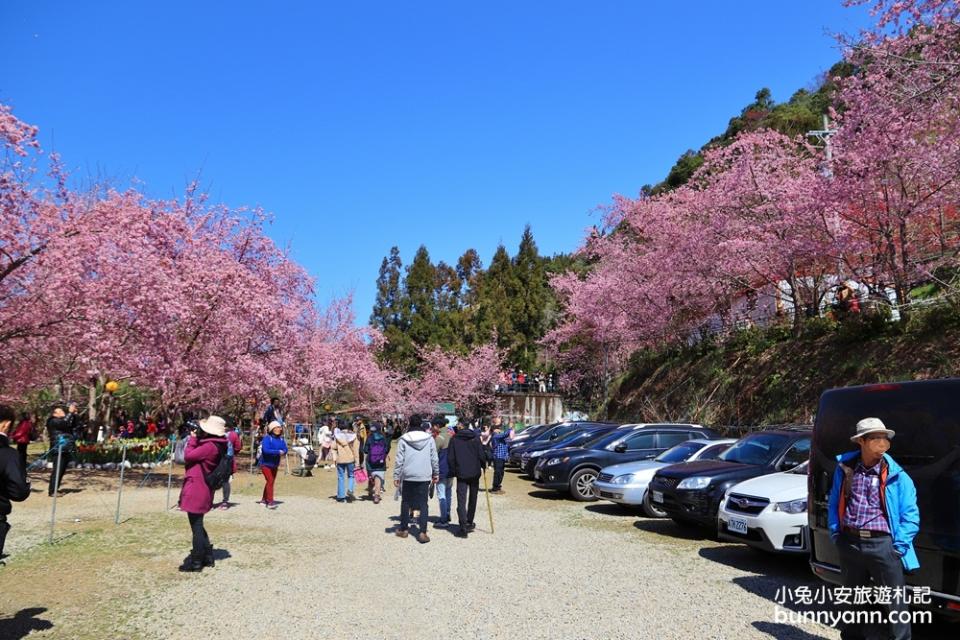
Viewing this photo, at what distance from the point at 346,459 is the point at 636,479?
5.58 m

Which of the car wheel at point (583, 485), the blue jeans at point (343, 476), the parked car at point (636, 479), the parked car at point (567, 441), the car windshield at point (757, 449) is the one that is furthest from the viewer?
the parked car at point (567, 441)

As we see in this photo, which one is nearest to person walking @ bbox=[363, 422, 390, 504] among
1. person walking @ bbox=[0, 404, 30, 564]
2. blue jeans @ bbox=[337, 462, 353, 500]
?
blue jeans @ bbox=[337, 462, 353, 500]

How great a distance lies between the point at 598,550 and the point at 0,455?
6.47m

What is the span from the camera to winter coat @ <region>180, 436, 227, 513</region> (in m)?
6.96

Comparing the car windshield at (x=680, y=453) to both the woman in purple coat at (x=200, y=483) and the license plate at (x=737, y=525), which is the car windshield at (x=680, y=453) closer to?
the license plate at (x=737, y=525)

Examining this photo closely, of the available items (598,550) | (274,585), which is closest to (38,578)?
(274,585)

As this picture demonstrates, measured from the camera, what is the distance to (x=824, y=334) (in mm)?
18953

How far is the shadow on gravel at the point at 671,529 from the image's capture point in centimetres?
948

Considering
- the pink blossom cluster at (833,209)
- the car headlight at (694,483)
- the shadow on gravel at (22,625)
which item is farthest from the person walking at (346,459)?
the pink blossom cluster at (833,209)

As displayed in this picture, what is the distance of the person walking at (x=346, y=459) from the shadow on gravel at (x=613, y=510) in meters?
4.69

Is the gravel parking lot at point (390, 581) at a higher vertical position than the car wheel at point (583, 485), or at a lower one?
lower

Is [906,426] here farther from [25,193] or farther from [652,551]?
[25,193]

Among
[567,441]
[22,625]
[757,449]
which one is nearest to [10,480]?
[22,625]

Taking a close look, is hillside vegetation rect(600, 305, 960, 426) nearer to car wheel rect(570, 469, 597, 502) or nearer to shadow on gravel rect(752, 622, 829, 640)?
car wheel rect(570, 469, 597, 502)
